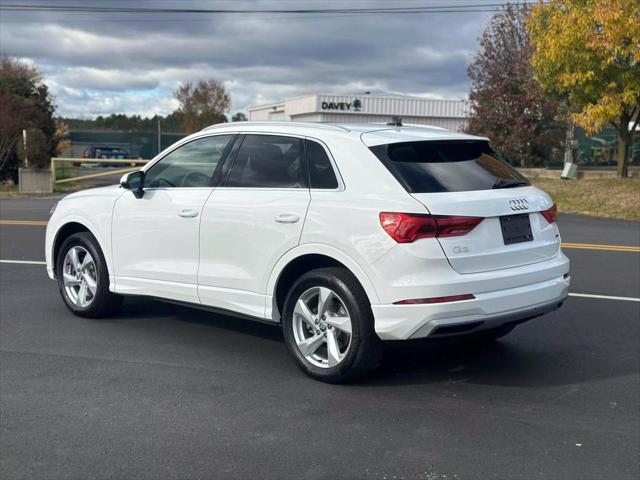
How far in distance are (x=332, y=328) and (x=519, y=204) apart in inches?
61.1

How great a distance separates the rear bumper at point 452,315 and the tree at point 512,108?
24.8 m

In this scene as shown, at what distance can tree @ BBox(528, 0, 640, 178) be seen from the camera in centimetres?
1969

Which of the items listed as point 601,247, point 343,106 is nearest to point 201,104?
point 343,106

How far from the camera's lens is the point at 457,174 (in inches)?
213

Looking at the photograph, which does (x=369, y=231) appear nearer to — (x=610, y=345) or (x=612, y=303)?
(x=610, y=345)

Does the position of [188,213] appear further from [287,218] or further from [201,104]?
[201,104]

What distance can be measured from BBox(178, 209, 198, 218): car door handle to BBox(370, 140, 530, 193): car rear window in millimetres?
1623

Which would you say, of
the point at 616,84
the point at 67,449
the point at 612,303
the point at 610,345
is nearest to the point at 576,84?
the point at 616,84

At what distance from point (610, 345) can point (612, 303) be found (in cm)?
183

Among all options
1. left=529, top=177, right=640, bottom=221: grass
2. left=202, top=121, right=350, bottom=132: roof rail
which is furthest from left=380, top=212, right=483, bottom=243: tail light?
left=529, top=177, right=640, bottom=221: grass

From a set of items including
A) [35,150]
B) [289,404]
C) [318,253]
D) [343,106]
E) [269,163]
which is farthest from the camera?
[343,106]

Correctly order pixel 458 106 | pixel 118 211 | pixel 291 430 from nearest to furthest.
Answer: pixel 291 430 → pixel 118 211 → pixel 458 106

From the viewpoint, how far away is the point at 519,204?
5418mm

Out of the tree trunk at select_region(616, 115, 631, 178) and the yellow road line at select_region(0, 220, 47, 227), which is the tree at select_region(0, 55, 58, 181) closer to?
the yellow road line at select_region(0, 220, 47, 227)
